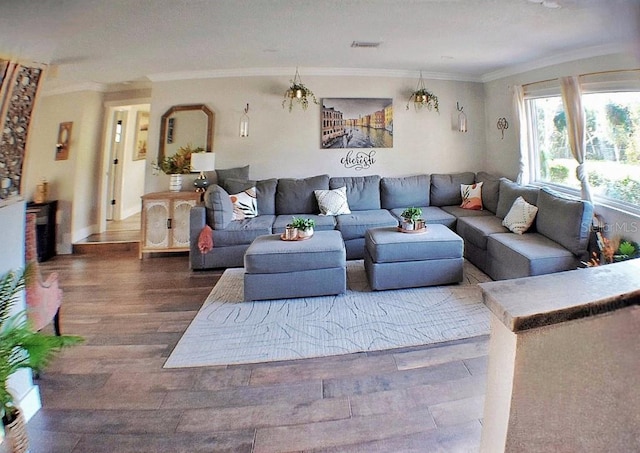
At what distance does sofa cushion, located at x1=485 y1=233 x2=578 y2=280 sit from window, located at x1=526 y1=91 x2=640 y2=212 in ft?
2.87

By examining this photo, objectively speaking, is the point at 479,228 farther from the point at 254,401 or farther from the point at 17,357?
the point at 17,357

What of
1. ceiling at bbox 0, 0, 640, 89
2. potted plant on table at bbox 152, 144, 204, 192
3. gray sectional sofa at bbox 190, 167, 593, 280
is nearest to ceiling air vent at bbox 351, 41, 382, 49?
ceiling at bbox 0, 0, 640, 89

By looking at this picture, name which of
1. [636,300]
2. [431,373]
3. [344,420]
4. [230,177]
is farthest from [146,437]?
[230,177]

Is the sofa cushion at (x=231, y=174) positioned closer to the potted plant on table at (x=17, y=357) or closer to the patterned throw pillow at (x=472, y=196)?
the patterned throw pillow at (x=472, y=196)

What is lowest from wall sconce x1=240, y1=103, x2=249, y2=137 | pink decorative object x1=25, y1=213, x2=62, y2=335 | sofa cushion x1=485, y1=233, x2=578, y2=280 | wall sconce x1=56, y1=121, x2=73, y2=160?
pink decorative object x1=25, y1=213, x2=62, y2=335

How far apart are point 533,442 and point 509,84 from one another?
5.06m

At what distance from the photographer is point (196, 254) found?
12.3ft

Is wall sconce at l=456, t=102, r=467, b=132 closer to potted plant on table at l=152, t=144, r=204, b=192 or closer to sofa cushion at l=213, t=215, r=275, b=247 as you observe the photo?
sofa cushion at l=213, t=215, r=275, b=247

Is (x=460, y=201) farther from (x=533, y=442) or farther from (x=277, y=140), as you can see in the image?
(x=533, y=442)

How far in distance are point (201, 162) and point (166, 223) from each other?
0.92 meters

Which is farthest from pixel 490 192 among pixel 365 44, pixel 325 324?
pixel 325 324

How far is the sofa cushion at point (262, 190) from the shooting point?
4.40m

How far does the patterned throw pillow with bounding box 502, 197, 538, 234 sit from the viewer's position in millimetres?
3441

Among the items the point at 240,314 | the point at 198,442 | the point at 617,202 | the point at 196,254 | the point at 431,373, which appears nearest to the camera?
the point at 198,442
